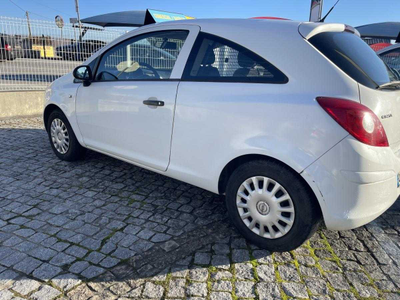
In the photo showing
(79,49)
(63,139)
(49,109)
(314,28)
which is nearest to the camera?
(314,28)

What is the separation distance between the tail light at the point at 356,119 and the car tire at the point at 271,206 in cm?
49

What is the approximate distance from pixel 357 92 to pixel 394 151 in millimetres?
547

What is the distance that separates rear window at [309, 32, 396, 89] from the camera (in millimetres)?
2277

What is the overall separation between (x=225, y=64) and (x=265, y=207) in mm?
1200

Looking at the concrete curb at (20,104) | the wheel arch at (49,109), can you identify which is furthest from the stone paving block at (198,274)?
the concrete curb at (20,104)

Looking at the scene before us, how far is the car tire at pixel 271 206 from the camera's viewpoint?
92.7 inches

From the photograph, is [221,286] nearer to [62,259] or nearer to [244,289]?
[244,289]

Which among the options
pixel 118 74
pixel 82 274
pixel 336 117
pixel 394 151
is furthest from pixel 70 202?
pixel 394 151

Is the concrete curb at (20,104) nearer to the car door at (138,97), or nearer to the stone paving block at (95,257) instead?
the car door at (138,97)

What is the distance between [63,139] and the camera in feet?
14.5

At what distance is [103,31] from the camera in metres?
7.49

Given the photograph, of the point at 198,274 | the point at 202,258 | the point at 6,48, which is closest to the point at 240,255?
the point at 202,258

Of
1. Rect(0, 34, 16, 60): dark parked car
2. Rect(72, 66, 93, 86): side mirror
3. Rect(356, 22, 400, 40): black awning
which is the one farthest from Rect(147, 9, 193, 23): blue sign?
Rect(356, 22, 400, 40): black awning

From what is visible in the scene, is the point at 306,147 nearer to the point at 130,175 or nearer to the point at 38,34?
the point at 130,175
